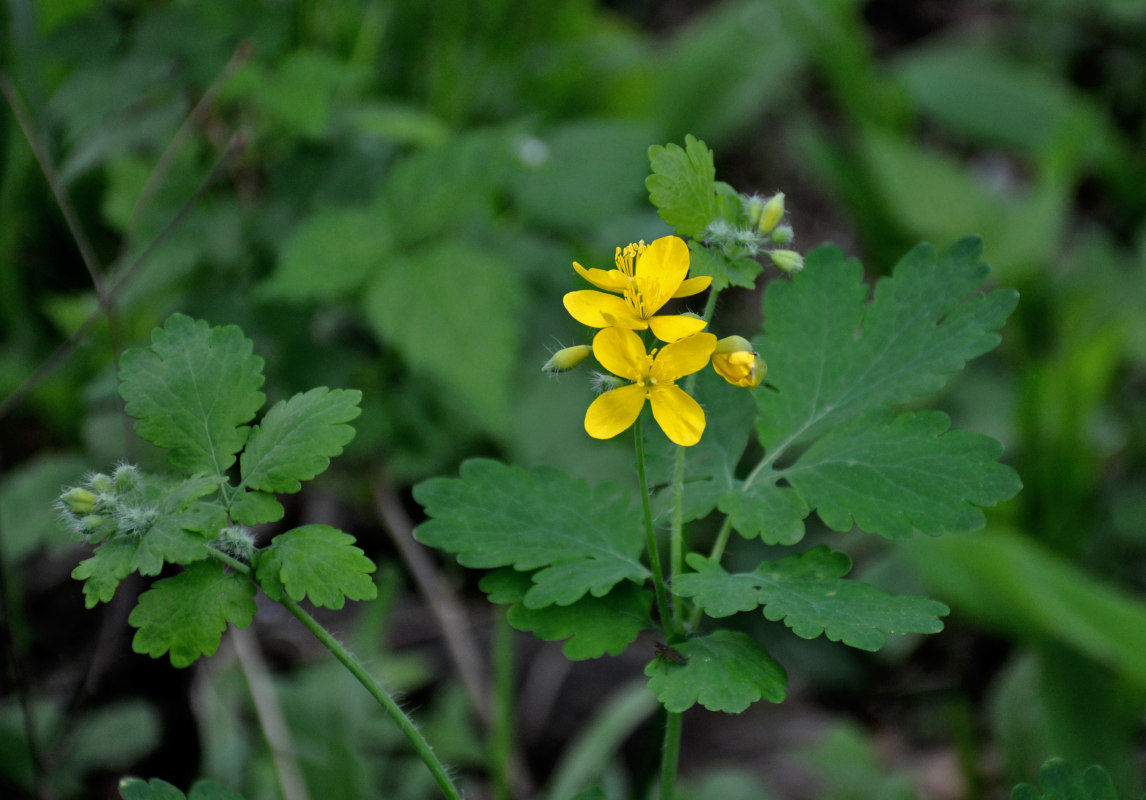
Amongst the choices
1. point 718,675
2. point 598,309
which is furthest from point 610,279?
point 718,675

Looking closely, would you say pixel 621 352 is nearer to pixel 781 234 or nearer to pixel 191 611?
pixel 781 234

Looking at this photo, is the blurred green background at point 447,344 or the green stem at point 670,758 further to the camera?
the blurred green background at point 447,344

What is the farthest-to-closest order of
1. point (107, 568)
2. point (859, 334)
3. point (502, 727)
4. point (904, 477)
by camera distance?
1. point (502, 727)
2. point (859, 334)
3. point (904, 477)
4. point (107, 568)

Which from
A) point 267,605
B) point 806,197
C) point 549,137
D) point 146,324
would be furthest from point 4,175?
point 806,197

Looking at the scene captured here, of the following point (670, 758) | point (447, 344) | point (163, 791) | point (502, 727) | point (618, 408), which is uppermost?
point (618, 408)

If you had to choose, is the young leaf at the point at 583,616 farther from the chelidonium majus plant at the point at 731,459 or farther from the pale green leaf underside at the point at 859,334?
the pale green leaf underside at the point at 859,334

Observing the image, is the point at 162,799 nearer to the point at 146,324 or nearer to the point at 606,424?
the point at 606,424

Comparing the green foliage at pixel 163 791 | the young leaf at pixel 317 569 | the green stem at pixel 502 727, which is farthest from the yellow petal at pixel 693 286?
the green stem at pixel 502 727
